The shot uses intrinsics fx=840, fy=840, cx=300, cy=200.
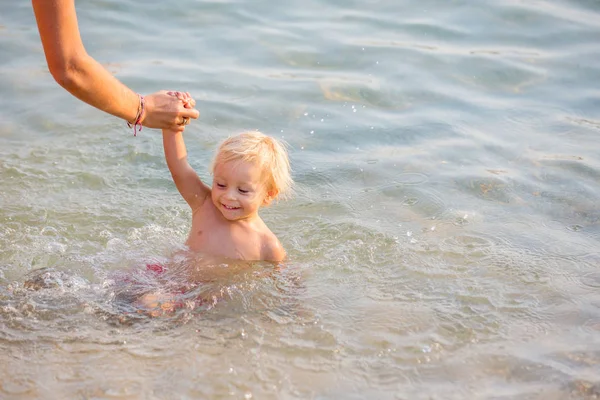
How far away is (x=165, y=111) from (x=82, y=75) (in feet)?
2.03

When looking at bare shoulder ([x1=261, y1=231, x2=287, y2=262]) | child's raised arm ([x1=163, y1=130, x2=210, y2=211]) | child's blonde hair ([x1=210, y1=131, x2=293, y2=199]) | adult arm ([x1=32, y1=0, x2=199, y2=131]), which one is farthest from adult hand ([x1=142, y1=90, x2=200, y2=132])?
bare shoulder ([x1=261, y1=231, x2=287, y2=262])

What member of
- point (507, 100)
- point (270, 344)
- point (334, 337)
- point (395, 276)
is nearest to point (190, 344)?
point (270, 344)

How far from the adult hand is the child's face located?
382 millimetres

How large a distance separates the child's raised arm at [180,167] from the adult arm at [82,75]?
125 millimetres

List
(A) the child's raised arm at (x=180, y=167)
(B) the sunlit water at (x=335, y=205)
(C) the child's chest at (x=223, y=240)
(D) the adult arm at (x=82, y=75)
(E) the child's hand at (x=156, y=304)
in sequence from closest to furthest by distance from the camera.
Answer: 1. (D) the adult arm at (x=82, y=75)
2. (B) the sunlit water at (x=335, y=205)
3. (E) the child's hand at (x=156, y=304)
4. (A) the child's raised arm at (x=180, y=167)
5. (C) the child's chest at (x=223, y=240)

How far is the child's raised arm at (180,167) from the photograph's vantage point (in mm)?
4820

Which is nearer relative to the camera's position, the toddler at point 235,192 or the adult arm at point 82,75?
the adult arm at point 82,75

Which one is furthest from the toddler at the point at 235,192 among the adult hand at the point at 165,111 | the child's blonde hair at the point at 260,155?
the adult hand at the point at 165,111

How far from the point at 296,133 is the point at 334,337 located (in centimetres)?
318

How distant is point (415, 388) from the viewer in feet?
13.0

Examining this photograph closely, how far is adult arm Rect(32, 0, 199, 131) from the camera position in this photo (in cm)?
384

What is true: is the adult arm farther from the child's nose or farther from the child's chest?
the child's chest

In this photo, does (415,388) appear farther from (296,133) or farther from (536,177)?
(296,133)

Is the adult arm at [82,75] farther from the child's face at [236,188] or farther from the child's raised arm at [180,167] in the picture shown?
the child's face at [236,188]
